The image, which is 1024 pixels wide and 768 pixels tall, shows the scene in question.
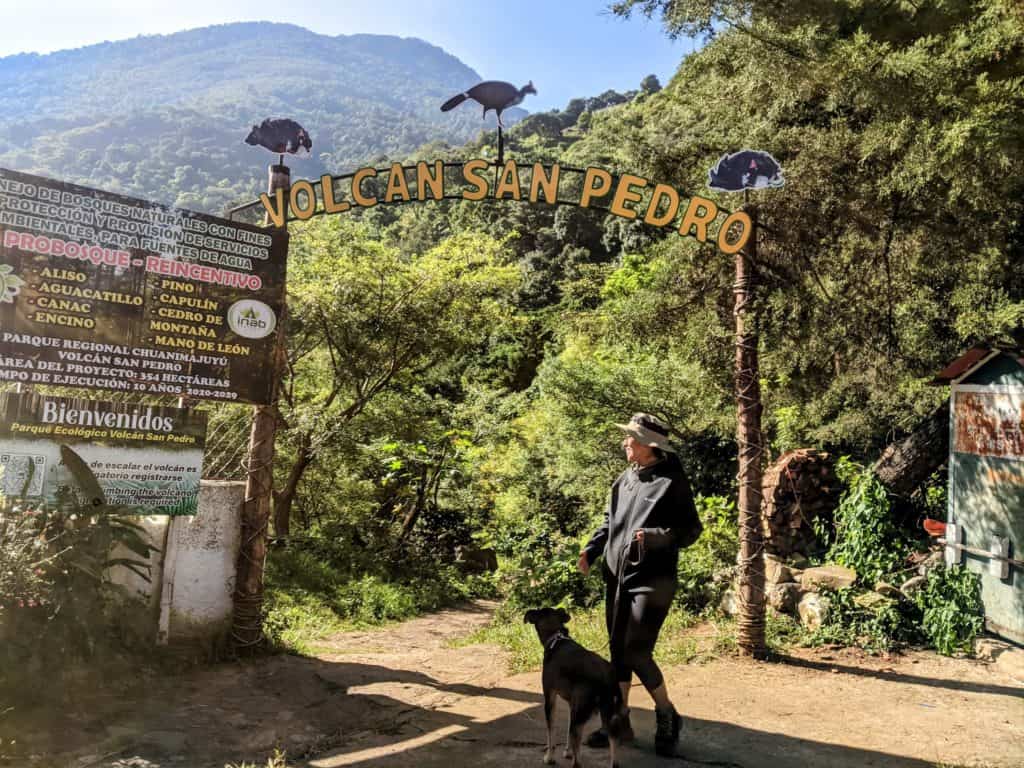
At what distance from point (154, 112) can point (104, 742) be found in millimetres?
205535

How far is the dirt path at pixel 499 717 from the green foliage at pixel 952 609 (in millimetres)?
256

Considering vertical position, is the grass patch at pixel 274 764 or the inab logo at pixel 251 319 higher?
the inab logo at pixel 251 319

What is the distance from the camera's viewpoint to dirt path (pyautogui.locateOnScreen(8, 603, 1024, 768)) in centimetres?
400

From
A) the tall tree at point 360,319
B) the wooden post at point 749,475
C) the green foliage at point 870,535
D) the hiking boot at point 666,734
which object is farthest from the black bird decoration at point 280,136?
the green foliage at point 870,535

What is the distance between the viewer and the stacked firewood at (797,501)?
355 inches

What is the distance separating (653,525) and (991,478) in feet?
12.3

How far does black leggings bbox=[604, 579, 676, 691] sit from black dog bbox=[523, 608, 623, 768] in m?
0.19

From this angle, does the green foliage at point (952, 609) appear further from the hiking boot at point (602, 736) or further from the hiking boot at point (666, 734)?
the hiking boot at point (602, 736)

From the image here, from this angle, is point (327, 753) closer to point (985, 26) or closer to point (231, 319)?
point (231, 319)

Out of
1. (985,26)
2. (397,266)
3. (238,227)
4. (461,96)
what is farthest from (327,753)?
(397,266)

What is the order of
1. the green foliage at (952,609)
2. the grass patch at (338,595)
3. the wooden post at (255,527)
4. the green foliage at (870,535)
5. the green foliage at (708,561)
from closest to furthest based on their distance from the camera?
the wooden post at (255,527), the green foliage at (952,609), the green foliage at (870,535), the green foliage at (708,561), the grass patch at (338,595)

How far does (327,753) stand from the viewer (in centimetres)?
414

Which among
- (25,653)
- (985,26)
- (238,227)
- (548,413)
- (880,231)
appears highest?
(985,26)

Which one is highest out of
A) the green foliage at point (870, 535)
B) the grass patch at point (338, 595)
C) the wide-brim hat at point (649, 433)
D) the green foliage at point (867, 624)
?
the wide-brim hat at point (649, 433)
